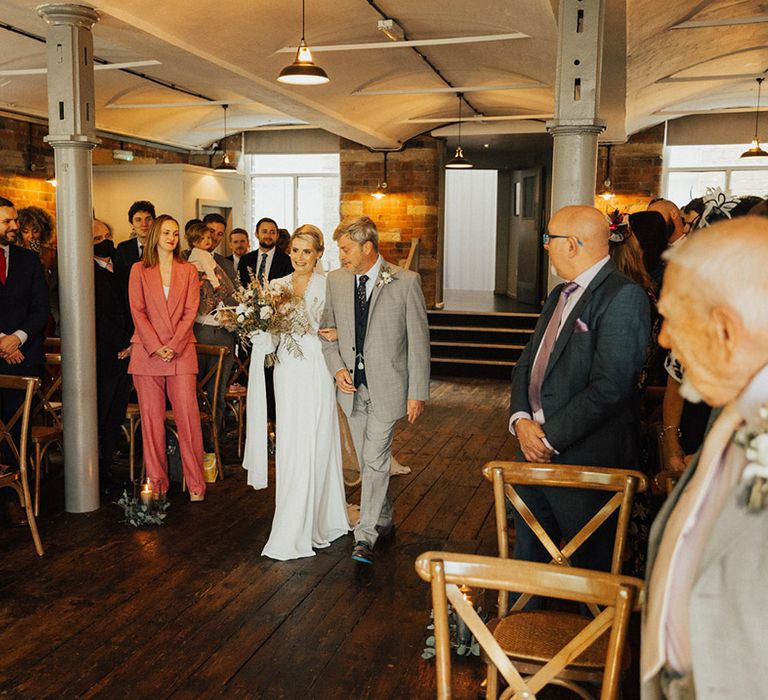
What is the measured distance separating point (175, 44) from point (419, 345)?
3.96 m

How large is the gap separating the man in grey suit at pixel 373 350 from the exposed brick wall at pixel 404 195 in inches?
367

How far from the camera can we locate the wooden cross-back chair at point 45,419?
495 centimetres

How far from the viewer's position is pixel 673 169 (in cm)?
1412

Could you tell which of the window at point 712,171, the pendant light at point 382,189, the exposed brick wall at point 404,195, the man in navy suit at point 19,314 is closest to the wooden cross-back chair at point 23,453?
the man in navy suit at point 19,314

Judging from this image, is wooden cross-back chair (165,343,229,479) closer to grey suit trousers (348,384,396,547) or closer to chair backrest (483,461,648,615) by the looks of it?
grey suit trousers (348,384,396,547)

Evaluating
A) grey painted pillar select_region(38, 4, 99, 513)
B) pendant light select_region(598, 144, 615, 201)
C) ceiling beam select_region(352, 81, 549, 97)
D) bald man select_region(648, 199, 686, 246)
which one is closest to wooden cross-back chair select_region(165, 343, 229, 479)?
grey painted pillar select_region(38, 4, 99, 513)

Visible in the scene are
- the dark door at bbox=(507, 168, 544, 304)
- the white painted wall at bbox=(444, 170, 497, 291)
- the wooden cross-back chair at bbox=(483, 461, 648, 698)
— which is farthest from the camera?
the white painted wall at bbox=(444, 170, 497, 291)

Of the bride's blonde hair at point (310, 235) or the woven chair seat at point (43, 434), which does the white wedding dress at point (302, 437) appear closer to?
the bride's blonde hair at point (310, 235)

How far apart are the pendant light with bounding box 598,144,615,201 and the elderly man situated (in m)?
12.6

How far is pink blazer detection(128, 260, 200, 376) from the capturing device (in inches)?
201

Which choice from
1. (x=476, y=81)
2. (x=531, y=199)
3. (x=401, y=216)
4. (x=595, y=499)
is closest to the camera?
(x=595, y=499)

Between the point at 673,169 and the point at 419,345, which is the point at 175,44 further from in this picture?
the point at 673,169

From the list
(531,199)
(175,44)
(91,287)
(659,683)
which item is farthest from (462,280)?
(659,683)

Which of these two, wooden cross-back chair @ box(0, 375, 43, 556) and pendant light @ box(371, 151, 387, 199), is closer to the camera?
wooden cross-back chair @ box(0, 375, 43, 556)
